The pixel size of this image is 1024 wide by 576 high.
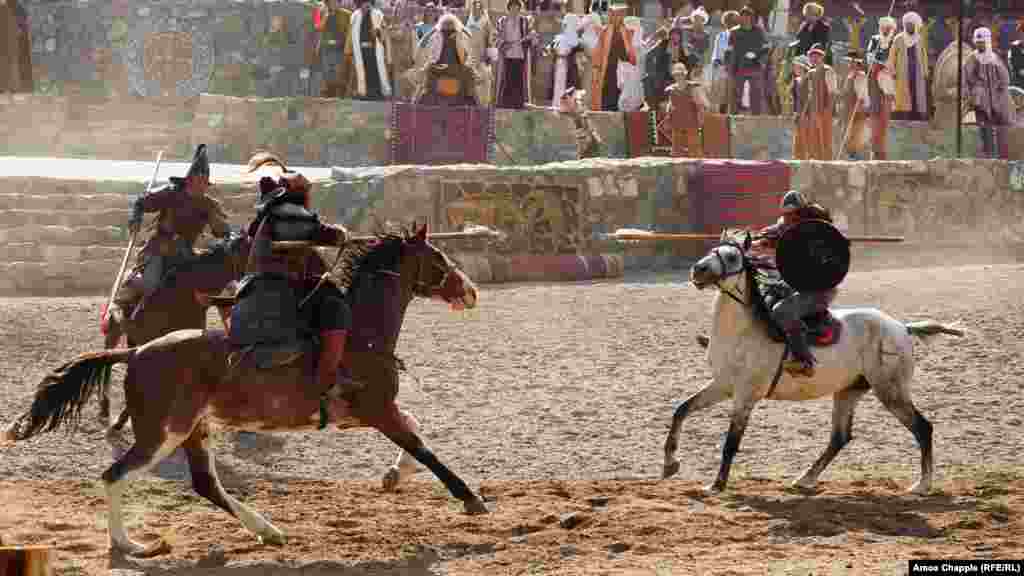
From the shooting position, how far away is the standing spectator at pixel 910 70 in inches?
1103

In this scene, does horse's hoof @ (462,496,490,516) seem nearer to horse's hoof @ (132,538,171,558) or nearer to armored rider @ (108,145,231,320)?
horse's hoof @ (132,538,171,558)

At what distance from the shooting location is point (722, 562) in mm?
9617

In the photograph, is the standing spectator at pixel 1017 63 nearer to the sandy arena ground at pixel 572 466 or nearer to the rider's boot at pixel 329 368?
the sandy arena ground at pixel 572 466

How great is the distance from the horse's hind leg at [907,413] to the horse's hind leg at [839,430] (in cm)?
18

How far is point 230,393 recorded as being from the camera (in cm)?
1020

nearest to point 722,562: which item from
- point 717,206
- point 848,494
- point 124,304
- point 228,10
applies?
point 848,494

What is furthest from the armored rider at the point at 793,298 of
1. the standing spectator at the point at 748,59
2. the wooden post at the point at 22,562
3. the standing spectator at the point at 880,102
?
the standing spectator at the point at 748,59

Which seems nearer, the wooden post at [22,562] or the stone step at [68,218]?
the wooden post at [22,562]

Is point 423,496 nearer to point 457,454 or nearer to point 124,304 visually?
point 457,454

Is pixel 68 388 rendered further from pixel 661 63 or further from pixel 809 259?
pixel 661 63

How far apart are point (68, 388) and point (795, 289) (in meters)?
4.83

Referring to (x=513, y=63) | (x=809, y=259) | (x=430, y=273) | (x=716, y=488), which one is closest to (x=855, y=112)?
(x=513, y=63)

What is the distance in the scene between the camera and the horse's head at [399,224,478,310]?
11180mm

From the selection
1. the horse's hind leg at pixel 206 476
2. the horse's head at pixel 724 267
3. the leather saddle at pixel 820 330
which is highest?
the horse's head at pixel 724 267
